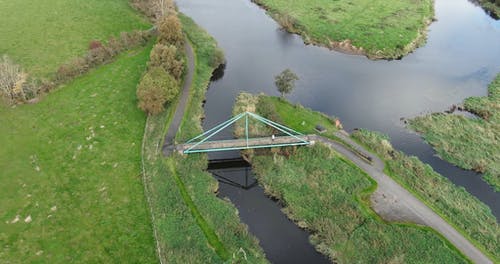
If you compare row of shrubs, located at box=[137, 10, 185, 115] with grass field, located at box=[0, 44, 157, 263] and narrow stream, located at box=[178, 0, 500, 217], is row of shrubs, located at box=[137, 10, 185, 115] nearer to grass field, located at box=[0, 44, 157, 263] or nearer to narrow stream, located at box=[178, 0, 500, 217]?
grass field, located at box=[0, 44, 157, 263]

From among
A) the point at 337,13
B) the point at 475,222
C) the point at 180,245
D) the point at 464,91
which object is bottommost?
the point at 180,245

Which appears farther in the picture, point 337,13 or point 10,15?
point 337,13

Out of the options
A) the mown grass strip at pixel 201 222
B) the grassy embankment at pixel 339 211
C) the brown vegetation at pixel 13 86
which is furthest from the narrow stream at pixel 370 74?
the brown vegetation at pixel 13 86

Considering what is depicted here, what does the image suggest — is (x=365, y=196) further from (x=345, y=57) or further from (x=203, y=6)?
(x=203, y=6)

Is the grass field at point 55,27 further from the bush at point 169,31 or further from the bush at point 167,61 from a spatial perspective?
the bush at point 167,61

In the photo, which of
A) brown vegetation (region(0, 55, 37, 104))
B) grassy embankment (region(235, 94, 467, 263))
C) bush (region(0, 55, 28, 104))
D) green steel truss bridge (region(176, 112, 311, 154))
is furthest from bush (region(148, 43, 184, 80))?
grassy embankment (region(235, 94, 467, 263))

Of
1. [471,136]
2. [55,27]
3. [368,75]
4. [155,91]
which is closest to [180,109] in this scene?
[155,91]

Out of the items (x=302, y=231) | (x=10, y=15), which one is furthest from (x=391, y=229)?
(x=10, y=15)
